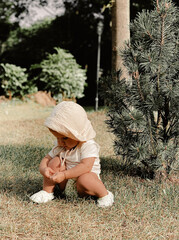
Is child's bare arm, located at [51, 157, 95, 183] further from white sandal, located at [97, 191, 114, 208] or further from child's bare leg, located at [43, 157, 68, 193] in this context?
white sandal, located at [97, 191, 114, 208]

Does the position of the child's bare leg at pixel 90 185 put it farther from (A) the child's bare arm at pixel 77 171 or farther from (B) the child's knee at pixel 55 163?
(B) the child's knee at pixel 55 163

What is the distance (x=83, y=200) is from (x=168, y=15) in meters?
1.82

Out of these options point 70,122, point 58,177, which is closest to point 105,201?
point 58,177

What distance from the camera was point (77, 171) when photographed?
244 cm

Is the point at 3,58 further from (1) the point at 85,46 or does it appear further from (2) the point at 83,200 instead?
(2) the point at 83,200

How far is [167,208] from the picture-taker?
8.27 ft

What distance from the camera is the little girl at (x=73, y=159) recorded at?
2422mm

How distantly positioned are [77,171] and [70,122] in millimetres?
407

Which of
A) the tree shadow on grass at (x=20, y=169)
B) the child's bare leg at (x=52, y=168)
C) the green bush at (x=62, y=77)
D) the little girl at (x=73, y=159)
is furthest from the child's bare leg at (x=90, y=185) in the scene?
the green bush at (x=62, y=77)

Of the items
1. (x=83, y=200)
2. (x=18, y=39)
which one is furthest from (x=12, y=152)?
(x=18, y=39)

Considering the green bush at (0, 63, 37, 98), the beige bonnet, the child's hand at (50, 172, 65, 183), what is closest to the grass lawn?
the child's hand at (50, 172, 65, 183)

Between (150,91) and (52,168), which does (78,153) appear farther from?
(150,91)

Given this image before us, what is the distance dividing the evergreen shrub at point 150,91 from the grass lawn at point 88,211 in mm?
315

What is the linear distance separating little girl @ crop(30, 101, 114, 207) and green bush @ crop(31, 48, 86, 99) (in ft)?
23.4
